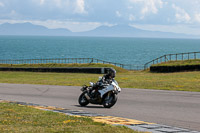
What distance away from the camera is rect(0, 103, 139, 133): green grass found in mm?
8133

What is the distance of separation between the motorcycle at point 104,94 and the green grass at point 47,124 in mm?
2821

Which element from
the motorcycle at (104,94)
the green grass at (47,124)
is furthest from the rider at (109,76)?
the green grass at (47,124)

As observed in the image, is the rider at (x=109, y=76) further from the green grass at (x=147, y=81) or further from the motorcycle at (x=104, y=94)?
the green grass at (x=147, y=81)

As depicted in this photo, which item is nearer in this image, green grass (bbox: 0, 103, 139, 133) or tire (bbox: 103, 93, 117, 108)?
green grass (bbox: 0, 103, 139, 133)

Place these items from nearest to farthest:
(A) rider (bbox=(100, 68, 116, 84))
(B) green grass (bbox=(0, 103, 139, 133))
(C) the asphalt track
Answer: (B) green grass (bbox=(0, 103, 139, 133))
(C) the asphalt track
(A) rider (bbox=(100, 68, 116, 84))

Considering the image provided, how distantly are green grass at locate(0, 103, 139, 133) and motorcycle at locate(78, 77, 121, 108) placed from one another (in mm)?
2821

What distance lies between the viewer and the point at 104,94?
44.7 feet

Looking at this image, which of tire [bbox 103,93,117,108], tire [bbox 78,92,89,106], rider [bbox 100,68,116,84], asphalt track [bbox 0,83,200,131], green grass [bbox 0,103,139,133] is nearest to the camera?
green grass [bbox 0,103,139,133]

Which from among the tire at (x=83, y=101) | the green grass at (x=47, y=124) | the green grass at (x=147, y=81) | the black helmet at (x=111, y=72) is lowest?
the green grass at (x=47, y=124)

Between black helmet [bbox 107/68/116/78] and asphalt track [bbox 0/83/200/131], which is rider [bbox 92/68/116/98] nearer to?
black helmet [bbox 107/68/116/78]

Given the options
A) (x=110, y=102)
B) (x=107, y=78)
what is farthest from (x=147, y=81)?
(x=107, y=78)

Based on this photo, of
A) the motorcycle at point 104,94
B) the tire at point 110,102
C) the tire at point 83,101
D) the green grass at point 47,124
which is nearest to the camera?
the green grass at point 47,124

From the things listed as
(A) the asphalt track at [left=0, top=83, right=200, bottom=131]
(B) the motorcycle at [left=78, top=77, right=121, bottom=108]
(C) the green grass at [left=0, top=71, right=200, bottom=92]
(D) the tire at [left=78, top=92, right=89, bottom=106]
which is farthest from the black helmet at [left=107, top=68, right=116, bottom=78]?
(C) the green grass at [left=0, top=71, right=200, bottom=92]

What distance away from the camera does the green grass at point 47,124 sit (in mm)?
8133
